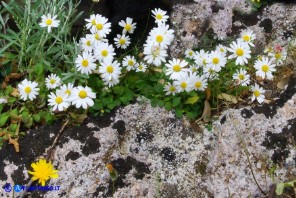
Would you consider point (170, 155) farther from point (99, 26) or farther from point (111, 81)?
point (99, 26)

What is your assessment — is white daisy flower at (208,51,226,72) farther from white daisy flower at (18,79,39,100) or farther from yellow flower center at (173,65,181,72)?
white daisy flower at (18,79,39,100)

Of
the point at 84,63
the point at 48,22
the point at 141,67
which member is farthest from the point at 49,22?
the point at 141,67

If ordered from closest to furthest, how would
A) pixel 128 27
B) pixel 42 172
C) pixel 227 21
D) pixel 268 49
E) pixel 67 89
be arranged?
pixel 42 172 < pixel 67 89 < pixel 128 27 < pixel 268 49 < pixel 227 21

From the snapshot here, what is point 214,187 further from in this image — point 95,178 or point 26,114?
point 26,114

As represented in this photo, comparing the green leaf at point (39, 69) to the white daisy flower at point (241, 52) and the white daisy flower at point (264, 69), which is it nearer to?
the white daisy flower at point (241, 52)

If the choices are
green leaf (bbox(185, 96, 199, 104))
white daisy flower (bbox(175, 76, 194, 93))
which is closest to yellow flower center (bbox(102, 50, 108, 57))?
white daisy flower (bbox(175, 76, 194, 93))
